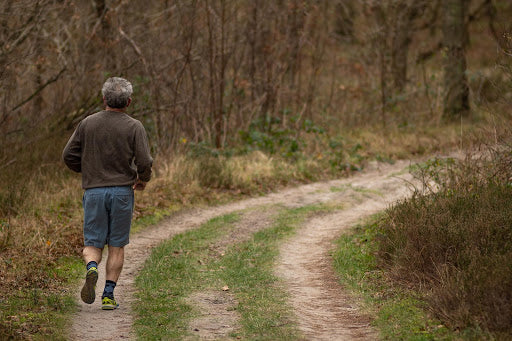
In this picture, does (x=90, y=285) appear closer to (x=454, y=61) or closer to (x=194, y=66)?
(x=194, y=66)

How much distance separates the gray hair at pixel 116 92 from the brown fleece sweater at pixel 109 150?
0.31 ft

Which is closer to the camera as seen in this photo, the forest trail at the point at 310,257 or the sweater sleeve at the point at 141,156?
the forest trail at the point at 310,257

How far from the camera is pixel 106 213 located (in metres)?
6.30

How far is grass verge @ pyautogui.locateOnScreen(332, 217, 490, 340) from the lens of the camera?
18.3ft

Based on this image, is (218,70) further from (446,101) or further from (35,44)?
(446,101)

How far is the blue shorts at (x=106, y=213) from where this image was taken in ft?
20.5

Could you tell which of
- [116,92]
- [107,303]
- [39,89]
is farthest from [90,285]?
[39,89]

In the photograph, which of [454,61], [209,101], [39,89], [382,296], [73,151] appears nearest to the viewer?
[73,151]

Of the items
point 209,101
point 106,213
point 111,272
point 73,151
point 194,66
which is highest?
point 194,66

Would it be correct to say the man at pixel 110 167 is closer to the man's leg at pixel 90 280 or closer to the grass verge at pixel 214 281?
the man's leg at pixel 90 280

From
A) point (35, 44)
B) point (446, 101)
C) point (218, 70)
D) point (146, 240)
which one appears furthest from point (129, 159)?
point (446, 101)

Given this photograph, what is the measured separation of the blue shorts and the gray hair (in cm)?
80

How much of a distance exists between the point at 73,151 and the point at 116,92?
719 millimetres

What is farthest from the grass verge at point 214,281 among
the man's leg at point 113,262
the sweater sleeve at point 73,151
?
the sweater sleeve at point 73,151
